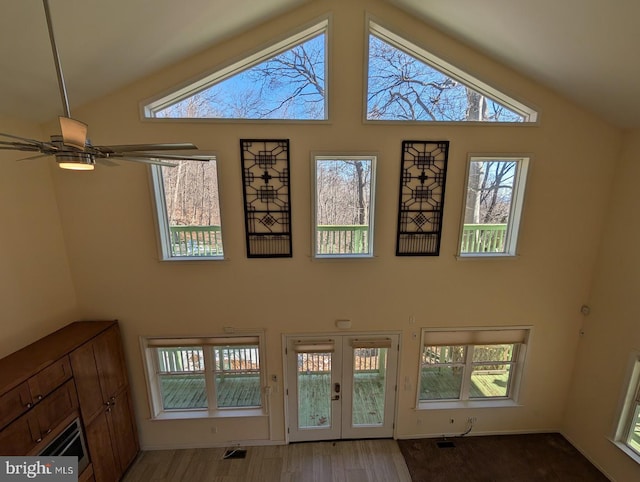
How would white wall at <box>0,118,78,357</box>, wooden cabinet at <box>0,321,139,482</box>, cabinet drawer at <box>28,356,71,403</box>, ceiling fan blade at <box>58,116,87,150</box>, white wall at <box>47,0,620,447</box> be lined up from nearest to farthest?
1. ceiling fan blade at <box>58,116,87,150</box>
2. wooden cabinet at <box>0,321,139,482</box>
3. cabinet drawer at <box>28,356,71,403</box>
4. white wall at <box>0,118,78,357</box>
5. white wall at <box>47,0,620,447</box>

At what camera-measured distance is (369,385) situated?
4508 mm

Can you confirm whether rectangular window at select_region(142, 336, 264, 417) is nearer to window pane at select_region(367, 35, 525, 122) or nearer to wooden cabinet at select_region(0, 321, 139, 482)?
wooden cabinet at select_region(0, 321, 139, 482)

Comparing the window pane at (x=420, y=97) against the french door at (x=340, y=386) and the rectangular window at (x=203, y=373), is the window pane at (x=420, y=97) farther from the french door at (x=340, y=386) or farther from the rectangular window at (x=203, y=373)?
the rectangular window at (x=203, y=373)

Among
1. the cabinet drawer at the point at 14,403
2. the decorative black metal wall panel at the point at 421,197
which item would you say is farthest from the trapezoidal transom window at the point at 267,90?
the cabinet drawer at the point at 14,403

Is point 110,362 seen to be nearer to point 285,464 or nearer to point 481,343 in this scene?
point 285,464

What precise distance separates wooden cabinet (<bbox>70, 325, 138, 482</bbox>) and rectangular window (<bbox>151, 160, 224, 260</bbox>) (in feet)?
4.70

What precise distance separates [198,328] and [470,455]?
4568 mm

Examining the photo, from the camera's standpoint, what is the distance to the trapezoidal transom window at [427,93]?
3.59 m

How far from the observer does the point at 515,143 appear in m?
3.67

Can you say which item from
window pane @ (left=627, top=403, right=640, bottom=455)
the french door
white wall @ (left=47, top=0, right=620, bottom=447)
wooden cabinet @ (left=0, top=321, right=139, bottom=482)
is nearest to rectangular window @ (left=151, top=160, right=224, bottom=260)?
white wall @ (left=47, top=0, right=620, bottom=447)

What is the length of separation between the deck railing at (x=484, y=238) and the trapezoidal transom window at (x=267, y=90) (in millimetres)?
2691

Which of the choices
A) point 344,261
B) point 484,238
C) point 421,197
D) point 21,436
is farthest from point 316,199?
point 21,436

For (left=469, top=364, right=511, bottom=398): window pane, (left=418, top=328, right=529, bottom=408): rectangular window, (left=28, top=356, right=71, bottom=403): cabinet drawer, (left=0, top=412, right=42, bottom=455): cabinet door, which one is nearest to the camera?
(left=0, top=412, right=42, bottom=455): cabinet door

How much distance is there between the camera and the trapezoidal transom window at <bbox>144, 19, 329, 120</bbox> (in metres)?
3.54
